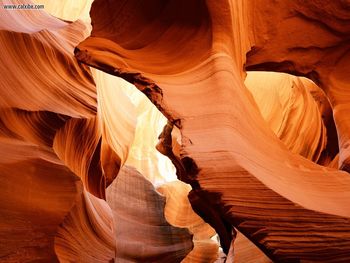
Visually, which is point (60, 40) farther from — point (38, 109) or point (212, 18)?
point (212, 18)

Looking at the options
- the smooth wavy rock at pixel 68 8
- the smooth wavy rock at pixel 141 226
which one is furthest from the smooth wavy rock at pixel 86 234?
the smooth wavy rock at pixel 68 8

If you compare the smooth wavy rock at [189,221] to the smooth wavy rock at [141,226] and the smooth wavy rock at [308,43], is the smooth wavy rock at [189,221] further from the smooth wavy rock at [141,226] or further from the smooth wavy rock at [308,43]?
the smooth wavy rock at [308,43]

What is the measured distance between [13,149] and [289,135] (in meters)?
4.33

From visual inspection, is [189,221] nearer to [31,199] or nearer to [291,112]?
[291,112]

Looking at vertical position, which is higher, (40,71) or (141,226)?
(40,71)

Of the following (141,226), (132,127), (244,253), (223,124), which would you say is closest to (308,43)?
(223,124)

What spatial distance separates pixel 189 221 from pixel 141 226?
2320 mm

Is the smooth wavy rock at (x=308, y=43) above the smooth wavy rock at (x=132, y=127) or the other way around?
above

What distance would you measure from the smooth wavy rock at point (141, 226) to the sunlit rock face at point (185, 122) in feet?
0.22

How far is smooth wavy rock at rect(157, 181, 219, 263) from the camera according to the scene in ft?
23.5

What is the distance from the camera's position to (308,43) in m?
3.71

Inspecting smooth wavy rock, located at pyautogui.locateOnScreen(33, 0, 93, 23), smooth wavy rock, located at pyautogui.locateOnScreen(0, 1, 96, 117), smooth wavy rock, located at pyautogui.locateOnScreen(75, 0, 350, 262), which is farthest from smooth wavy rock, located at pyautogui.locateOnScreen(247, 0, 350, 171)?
smooth wavy rock, located at pyautogui.locateOnScreen(33, 0, 93, 23)

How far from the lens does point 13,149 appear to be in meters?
3.16

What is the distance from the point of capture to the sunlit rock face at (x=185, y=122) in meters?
2.02
